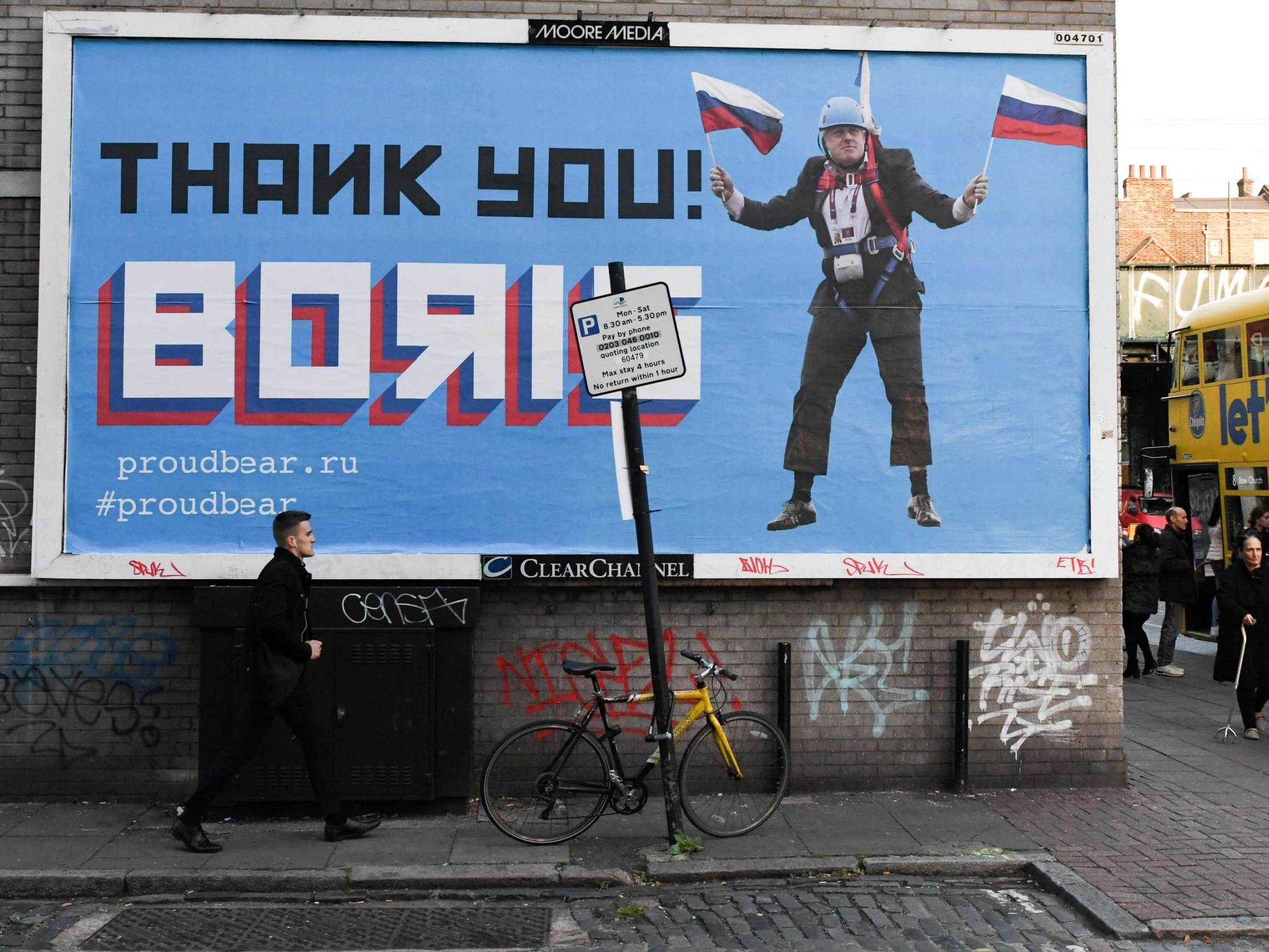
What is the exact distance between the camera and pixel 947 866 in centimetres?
634

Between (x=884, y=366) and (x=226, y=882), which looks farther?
(x=884, y=366)

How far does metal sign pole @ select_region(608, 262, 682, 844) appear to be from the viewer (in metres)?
6.55

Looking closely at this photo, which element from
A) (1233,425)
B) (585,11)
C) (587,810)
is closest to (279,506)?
(587,810)

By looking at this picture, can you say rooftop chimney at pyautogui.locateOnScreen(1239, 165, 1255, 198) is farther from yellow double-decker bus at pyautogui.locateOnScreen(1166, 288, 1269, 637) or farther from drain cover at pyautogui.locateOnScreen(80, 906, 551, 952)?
drain cover at pyautogui.locateOnScreen(80, 906, 551, 952)

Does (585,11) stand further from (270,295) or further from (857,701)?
(857,701)

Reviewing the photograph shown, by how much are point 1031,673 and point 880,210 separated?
11.0ft

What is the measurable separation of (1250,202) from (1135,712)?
7350 cm

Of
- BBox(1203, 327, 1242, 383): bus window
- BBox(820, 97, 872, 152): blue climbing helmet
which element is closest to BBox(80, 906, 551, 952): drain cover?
BBox(820, 97, 872, 152): blue climbing helmet

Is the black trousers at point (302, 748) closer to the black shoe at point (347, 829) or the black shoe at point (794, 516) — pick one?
the black shoe at point (347, 829)

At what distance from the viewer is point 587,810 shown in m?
6.79

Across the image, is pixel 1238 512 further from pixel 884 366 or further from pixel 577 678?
pixel 577 678

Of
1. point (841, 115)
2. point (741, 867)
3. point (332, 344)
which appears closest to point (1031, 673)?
point (741, 867)

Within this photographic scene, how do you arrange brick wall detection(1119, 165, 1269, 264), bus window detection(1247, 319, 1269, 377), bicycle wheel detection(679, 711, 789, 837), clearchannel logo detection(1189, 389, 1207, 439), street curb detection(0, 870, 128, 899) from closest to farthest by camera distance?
street curb detection(0, 870, 128, 899) → bicycle wheel detection(679, 711, 789, 837) → bus window detection(1247, 319, 1269, 377) → clearchannel logo detection(1189, 389, 1207, 439) → brick wall detection(1119, 165, 1269, 264)

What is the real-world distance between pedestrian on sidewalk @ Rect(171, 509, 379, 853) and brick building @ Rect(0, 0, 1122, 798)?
1.05 metres
